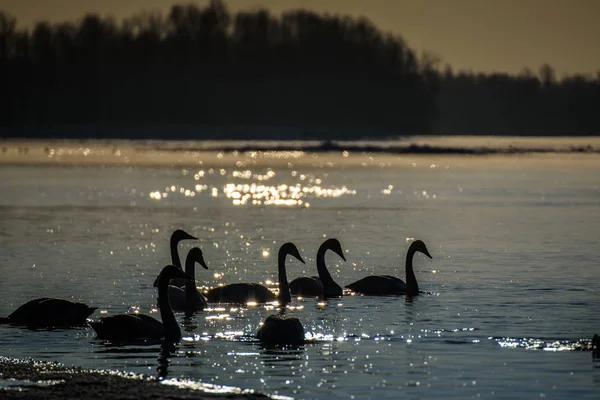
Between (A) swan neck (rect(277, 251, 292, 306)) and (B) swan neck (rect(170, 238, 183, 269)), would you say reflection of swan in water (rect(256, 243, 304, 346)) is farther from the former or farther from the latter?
(B) swan neck (rect(170, 238, 183, 269))

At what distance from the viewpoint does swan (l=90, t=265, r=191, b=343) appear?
14.8m

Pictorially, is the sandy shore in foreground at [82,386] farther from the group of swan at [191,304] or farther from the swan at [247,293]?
the swan at [247,293]

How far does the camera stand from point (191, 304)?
17.3 meters

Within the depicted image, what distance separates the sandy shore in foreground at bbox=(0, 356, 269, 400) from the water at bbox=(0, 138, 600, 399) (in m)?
0.51

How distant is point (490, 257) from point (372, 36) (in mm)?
117031

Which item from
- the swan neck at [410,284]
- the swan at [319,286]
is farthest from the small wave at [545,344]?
the swan at [319,286]

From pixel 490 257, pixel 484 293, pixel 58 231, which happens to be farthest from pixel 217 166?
pixel 484 293

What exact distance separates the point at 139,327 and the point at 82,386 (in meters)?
3.00

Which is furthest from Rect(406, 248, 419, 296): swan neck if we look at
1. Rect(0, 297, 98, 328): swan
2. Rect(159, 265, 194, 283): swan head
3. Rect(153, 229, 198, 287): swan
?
Rect(0, 297, 98, 328): swan

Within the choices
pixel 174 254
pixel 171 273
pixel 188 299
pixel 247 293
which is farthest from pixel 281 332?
pixel 174 254

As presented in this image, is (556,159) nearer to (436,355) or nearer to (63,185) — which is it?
(63,185)

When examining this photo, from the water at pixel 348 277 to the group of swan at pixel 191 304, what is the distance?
0.74 feet

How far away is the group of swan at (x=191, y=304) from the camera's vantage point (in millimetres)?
14750

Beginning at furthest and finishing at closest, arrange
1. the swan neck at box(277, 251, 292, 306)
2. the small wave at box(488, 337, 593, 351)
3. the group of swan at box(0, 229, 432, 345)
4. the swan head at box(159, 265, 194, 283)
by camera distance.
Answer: the swan neck at box(277, 251, 292, 306) < the swan head at box(159, 265, 194, 283) < the group of swan at box(0, 229, 432, 345) < the small wave at box(488, 337, 593, 351)
